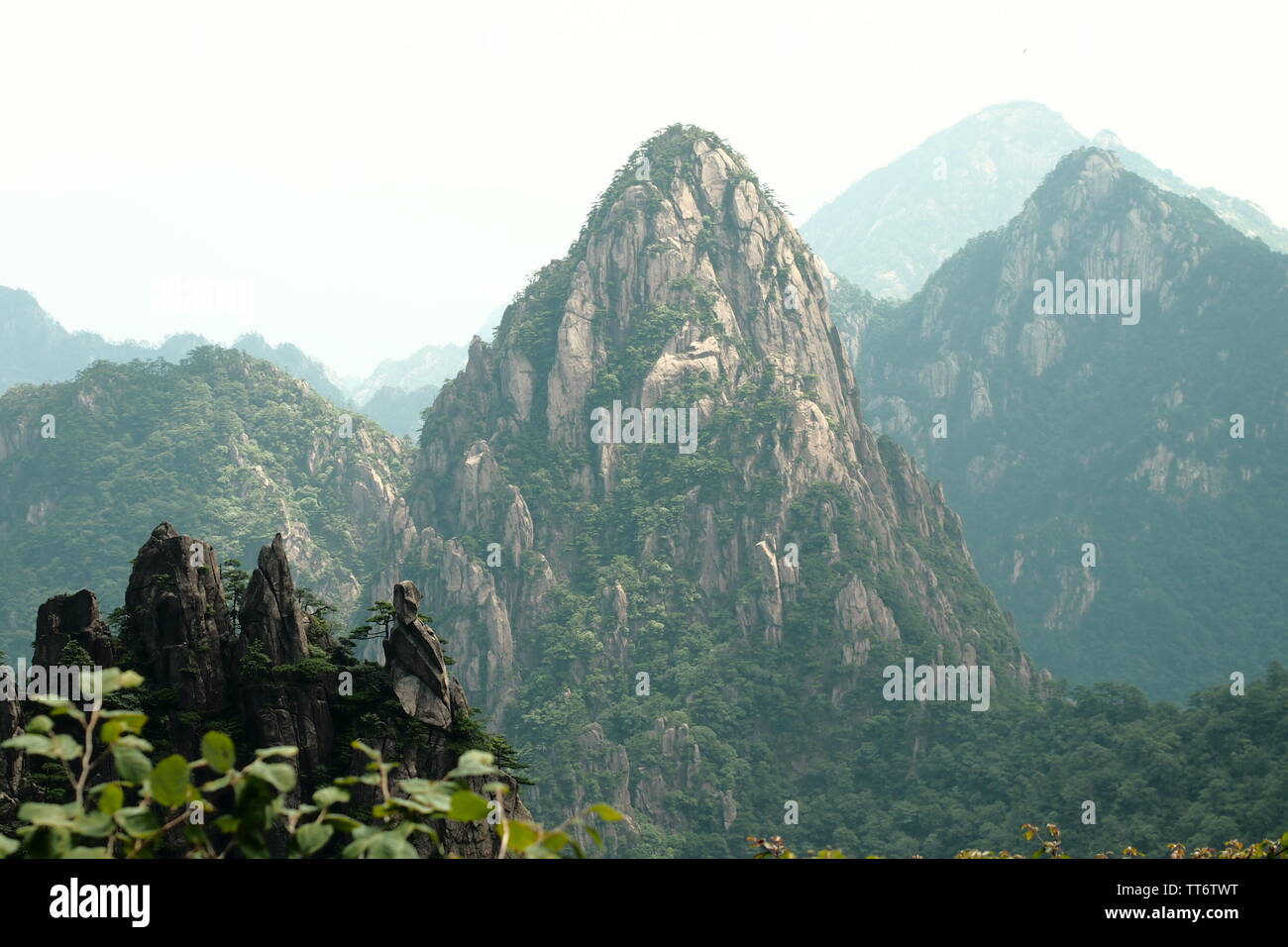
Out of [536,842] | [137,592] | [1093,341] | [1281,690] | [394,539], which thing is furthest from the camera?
[1093,341]

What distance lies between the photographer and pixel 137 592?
39.2 m

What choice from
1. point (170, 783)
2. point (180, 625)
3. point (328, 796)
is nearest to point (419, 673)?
point (180, 625)

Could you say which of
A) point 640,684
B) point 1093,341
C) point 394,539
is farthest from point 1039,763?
point 1093,341

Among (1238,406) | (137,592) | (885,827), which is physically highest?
(1238,406)

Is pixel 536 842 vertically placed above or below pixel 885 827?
above

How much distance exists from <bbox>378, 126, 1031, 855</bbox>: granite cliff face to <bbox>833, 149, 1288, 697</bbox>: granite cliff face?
37416 mm

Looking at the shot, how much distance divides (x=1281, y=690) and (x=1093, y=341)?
99.3m

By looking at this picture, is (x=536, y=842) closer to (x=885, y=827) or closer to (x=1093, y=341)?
(x=885, y=827)

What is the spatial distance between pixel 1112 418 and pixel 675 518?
8276cm

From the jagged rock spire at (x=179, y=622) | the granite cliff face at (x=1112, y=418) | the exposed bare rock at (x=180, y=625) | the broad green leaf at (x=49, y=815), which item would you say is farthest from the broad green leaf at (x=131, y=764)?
the granite cliff face at (x=1112, y=418)

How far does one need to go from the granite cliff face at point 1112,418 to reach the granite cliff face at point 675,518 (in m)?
37.4

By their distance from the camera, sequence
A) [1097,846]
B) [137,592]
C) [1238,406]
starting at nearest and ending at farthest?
[137,592], [1097,846], [1238,406]
